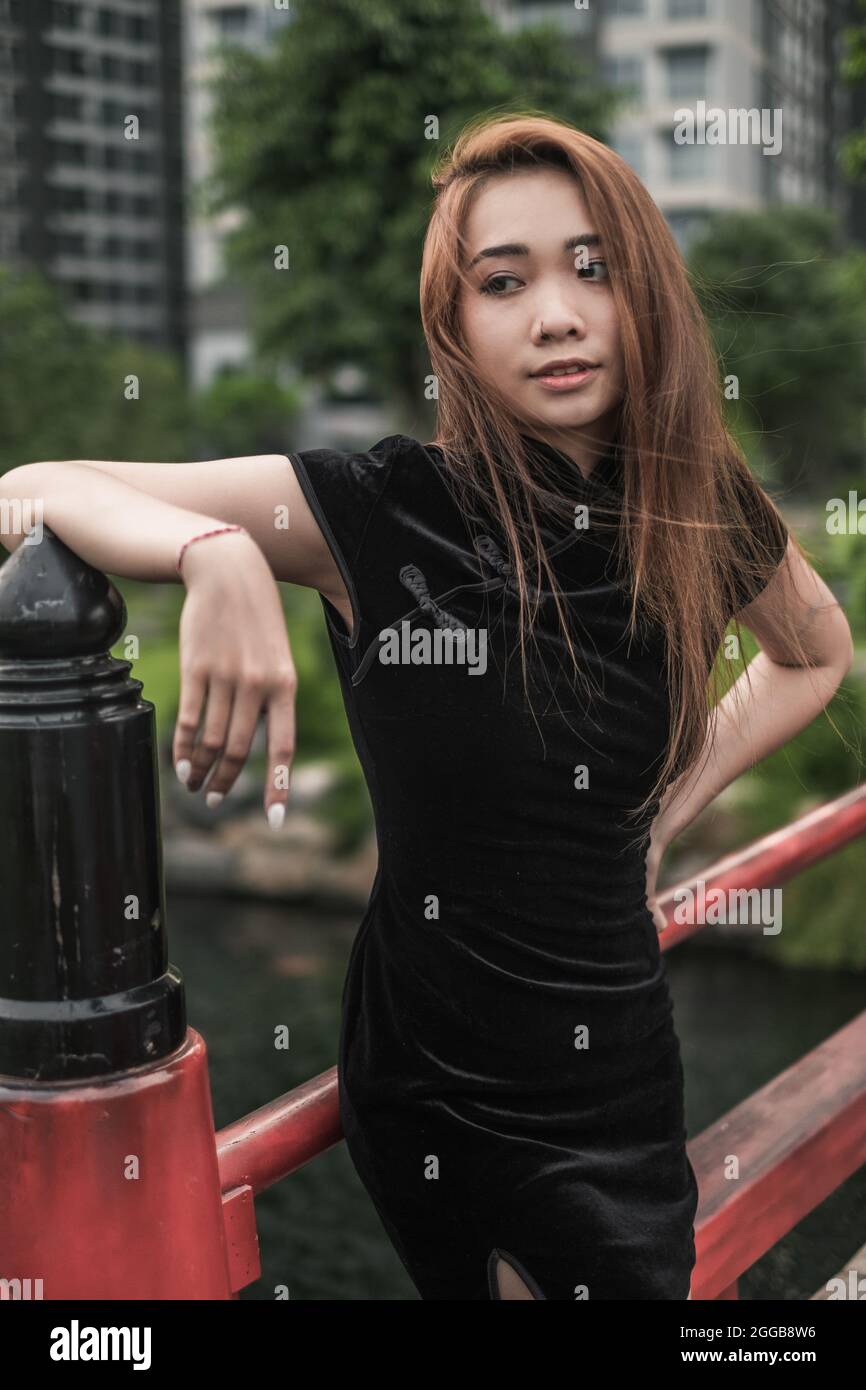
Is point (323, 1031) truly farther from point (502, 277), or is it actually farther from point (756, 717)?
point (502, 277)

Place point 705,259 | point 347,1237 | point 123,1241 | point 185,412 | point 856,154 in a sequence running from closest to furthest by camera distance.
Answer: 1. point 123,1241
2. point 856,154
3. point 347,1237
4. point 185,412
5. point 705,259

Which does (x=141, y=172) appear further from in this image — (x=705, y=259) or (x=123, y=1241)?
(x=123, y=1241)

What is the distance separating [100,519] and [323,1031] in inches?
274

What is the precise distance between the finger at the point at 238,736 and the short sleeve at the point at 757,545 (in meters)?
0.75

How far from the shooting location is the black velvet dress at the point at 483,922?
1202 millimetres

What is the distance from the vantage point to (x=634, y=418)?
53.1 inches

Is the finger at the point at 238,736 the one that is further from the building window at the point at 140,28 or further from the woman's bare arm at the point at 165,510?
the building window at the point at 140,28

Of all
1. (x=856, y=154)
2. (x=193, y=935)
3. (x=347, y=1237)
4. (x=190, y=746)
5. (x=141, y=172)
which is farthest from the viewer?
(x=141, y=172)

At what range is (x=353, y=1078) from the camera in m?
1.29

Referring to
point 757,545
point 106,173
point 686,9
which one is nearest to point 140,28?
point 106,173

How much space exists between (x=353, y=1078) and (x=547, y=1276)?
23 centimetres

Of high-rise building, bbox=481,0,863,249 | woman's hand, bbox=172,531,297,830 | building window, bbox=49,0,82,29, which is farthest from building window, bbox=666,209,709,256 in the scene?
woman's hand, bbox=172,531,297,830

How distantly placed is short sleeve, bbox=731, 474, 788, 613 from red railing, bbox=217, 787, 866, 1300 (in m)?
0.42
